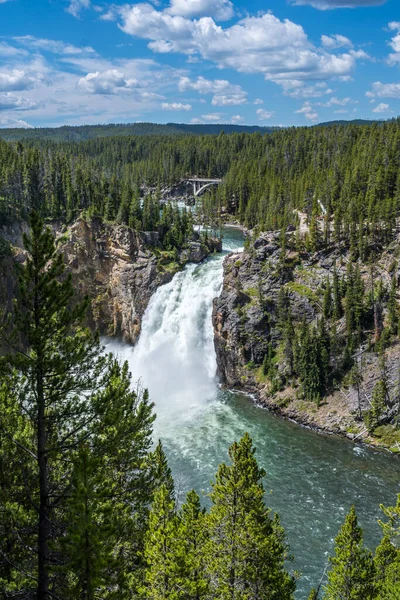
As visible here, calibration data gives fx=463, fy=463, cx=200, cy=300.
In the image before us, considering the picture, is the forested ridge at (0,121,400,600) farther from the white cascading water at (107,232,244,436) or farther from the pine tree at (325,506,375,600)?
the white cascading water at (107,232,244,436)

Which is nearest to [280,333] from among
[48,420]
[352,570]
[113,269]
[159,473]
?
[113,269]

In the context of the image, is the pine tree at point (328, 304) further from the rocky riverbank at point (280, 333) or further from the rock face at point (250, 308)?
the rock face at point (250, 308)

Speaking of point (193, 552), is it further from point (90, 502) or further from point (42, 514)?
point (42, 514)

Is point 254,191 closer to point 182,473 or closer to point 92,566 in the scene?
point 182,473

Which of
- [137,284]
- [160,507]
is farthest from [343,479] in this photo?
[137,284]

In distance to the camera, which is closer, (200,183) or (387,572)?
(387,572)

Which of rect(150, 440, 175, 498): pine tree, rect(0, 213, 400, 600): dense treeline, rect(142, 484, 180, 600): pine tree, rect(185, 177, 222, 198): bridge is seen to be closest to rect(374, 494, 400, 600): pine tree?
rect(0, 213, 400, 600): dense treeline
